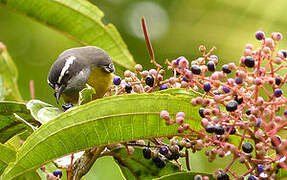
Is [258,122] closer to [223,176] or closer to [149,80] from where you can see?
[223,176]

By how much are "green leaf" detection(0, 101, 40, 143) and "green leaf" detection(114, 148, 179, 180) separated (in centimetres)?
38

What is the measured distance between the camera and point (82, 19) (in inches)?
102

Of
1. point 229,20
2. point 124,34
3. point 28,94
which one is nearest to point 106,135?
point 28,94

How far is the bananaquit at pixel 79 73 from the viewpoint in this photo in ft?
10.0

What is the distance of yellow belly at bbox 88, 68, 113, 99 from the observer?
3170mm

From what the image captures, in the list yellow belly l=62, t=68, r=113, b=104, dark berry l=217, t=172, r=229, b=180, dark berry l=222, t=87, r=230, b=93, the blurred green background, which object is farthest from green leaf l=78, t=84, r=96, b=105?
the blurred green background

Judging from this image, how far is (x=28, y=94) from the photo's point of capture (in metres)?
4.60

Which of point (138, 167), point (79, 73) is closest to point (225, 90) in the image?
point (138, 167)

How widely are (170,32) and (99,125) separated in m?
4.15

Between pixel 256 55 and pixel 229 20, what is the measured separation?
350 cm

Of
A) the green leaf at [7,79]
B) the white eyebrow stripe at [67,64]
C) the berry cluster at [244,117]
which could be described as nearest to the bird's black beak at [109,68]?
the white eyebrow stripe at [67,64]

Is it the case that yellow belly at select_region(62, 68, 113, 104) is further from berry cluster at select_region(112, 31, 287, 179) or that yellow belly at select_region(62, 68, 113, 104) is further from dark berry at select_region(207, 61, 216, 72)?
berry cluster at select_region(112, 31, 287, 179)

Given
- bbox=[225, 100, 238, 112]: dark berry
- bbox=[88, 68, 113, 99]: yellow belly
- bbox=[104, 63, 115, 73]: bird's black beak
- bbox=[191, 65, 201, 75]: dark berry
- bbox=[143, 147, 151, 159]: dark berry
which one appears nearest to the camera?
bbox=[225, 100, 238, 112]: dark berry

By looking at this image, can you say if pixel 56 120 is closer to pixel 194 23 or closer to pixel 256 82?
pixel 256 82
